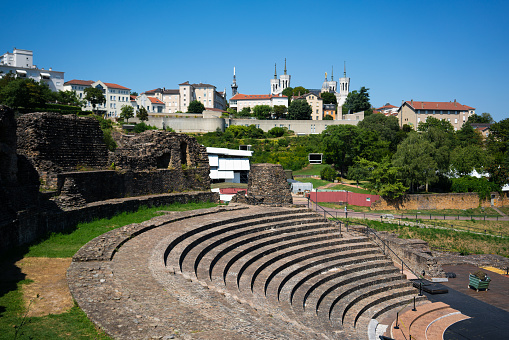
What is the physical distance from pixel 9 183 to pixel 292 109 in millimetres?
91353

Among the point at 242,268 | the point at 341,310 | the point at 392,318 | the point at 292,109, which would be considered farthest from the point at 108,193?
the point at 292,109

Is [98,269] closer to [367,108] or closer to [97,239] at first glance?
[97,239]

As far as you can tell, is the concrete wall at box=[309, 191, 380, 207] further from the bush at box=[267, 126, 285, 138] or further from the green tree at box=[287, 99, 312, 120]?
the green tree at box=[287, 99, 312, 120]

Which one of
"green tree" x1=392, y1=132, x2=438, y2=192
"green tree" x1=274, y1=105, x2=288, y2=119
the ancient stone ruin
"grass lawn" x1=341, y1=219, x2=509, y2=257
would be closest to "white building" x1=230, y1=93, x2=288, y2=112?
"green tree" x1=274, y1=105, x2=288, y2=119

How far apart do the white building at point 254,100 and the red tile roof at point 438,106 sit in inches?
1606

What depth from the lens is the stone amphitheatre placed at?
7.30m

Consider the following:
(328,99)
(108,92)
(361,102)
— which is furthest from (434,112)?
(108,92)

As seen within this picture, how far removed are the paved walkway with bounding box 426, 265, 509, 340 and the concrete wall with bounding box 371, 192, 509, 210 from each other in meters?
16.5

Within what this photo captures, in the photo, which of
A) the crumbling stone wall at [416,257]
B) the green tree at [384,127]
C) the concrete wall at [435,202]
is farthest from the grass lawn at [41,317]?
the green tree at [384,127]

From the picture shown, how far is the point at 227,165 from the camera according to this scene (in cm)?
3700

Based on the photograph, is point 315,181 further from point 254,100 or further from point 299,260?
point 254,100

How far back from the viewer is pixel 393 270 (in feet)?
55.3

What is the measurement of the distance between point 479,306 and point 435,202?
24.5m

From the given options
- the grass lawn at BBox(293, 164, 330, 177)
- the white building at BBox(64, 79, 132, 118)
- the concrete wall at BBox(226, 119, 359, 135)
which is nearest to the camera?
the grass lawn at BBox(293, 164, 330, 177)
